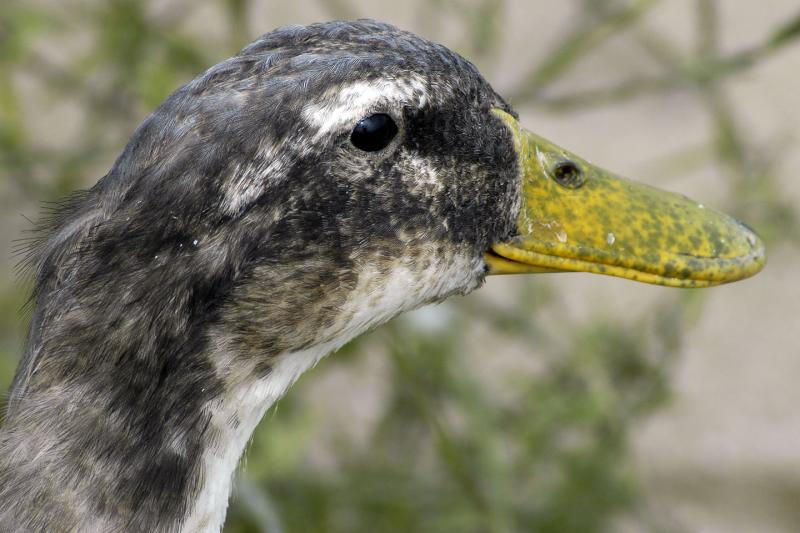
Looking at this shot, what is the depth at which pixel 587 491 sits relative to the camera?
10.3 feet

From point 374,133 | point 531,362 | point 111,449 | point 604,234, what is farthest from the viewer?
point 531,362

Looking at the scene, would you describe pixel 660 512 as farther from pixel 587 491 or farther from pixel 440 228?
pixel 440 228

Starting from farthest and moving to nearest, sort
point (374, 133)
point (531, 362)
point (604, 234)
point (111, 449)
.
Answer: point (531, 362), point (604, 234), point (374, 133), point (111, 449)

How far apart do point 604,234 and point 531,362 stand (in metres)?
2.65

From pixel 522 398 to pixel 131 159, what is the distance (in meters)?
2.07

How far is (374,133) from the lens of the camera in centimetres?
148

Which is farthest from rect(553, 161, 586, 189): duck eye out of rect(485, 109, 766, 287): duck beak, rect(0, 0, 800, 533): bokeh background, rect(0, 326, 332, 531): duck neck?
rect(0, 0, 800, 533): bokeh background

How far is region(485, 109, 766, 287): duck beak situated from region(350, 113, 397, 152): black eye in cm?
23

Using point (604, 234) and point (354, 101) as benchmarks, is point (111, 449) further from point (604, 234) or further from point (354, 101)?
point (604, 234)

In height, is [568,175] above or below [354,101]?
above

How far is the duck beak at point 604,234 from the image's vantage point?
1700 millimetres

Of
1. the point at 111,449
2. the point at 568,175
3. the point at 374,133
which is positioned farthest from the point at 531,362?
the point at 111,449

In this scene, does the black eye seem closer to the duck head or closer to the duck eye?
the duck head

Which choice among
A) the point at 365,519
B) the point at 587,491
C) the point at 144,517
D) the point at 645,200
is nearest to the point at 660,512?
the point at 587,491
